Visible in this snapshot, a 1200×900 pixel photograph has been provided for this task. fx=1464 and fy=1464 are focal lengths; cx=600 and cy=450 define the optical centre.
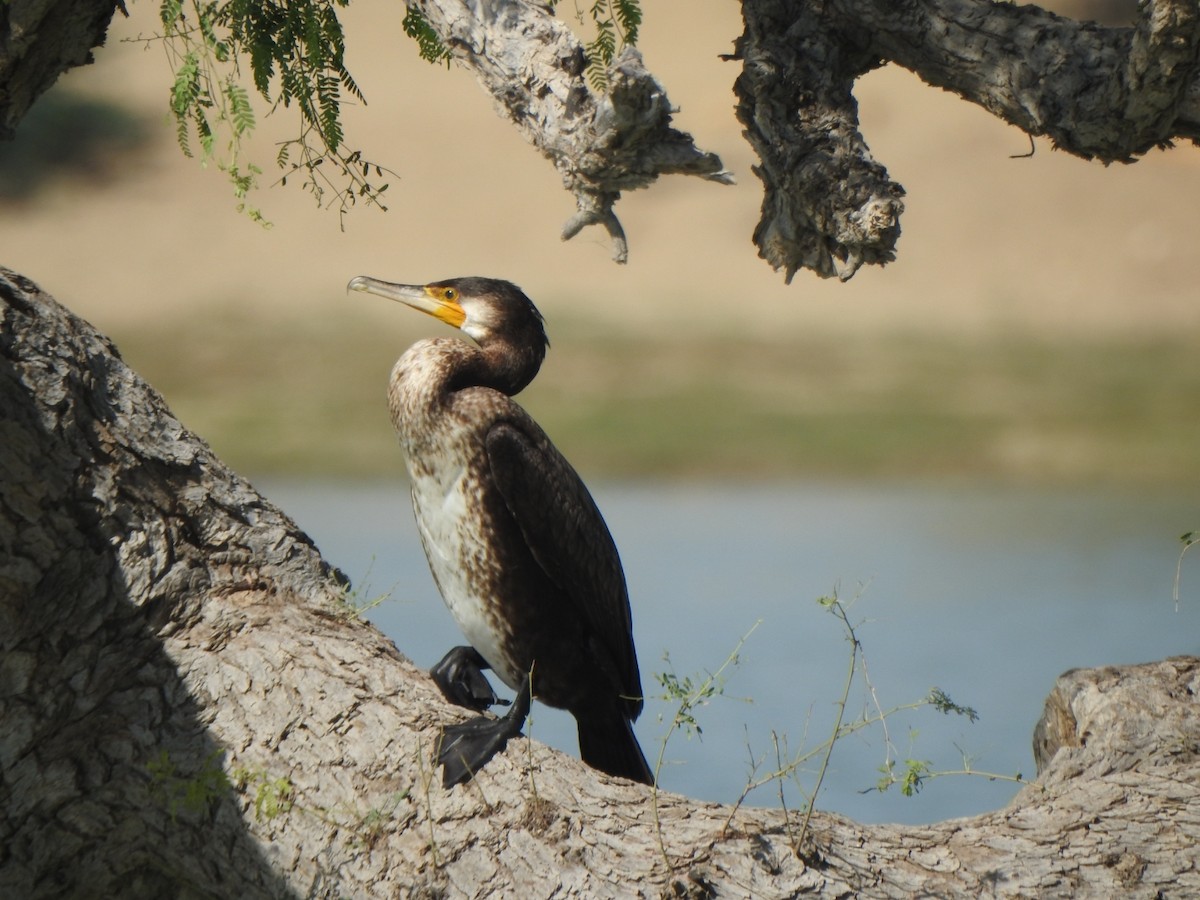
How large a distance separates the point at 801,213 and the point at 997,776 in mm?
975

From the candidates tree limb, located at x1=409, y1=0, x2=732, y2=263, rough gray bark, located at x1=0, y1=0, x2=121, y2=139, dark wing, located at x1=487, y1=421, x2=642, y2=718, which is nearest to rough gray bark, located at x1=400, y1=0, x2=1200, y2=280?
tree limb, located at x1=409, y1=0, x2=732, y2=263

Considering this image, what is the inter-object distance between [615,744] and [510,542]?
20.6 inches

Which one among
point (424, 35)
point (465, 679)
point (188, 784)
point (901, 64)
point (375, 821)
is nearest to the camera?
point (375, 821)

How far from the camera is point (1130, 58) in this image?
216cm

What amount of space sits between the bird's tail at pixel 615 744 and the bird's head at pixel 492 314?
0.72 metres

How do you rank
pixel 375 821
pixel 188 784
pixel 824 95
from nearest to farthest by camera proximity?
pixel 375 821 → pixel 188 784 → pixel 824 95

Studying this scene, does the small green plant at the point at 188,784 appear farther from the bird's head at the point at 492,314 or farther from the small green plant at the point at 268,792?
the bird's head at the point at 492,314

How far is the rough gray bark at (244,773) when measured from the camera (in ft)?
7.36

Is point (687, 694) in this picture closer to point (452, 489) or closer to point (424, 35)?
point (452, 489)

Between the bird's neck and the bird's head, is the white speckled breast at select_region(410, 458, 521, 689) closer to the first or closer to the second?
the bird's neck

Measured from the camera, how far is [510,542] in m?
2.84

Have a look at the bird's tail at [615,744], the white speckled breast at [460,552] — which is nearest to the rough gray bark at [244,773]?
the white speckled breast at [460,552]

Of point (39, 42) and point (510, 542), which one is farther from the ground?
point (39, 42)

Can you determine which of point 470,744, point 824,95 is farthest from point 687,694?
point 824,95
